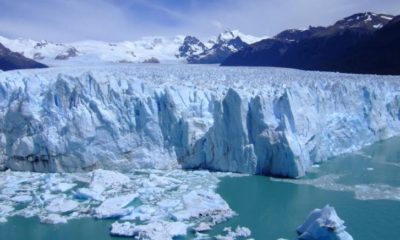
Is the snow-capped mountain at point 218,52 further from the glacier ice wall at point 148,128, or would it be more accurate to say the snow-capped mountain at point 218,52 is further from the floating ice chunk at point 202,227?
the floating ice chunk at point 202,227

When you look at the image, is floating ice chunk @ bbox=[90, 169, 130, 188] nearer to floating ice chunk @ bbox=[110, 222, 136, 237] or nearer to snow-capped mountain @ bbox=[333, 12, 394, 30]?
floating ice chunk @ bbox=[110, 222, 136, 237]

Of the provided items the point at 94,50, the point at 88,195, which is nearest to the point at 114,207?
the point at 88,195

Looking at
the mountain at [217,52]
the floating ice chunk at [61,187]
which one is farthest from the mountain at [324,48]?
the floating ice chunk at [61,187]

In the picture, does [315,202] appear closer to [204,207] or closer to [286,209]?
[286,209]

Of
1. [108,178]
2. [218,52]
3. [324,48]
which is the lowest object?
[108,178]

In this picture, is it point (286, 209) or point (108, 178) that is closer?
point (286, 209)

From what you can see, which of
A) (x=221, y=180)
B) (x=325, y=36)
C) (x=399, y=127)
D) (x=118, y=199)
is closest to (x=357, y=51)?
(x=325, y=36)

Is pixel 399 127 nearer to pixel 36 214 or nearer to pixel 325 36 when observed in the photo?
pixel 36 214
